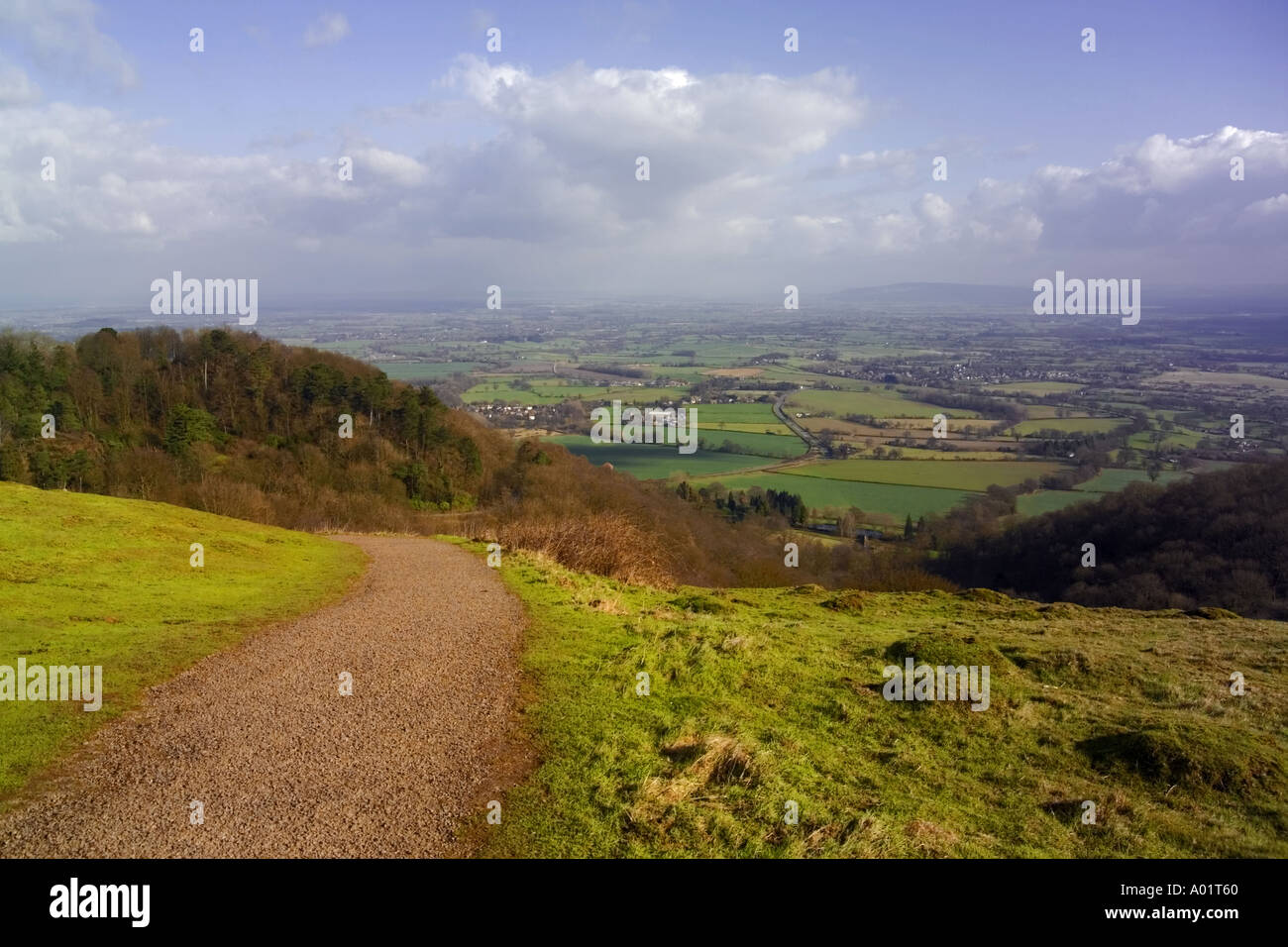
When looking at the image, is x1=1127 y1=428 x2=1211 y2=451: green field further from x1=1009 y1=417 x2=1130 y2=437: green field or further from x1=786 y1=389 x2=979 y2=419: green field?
x1=786 y1=389 x2=979 y2=419: green field

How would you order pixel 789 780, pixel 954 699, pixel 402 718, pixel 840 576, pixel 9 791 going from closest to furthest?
pixel 9 791
pixel 789 780
pixel 402 718
pixel 954 699
pixel 840 576

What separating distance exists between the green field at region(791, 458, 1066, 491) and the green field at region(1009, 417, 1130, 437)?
403 inches

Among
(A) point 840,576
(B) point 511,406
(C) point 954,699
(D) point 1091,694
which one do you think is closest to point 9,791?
(C) point 954,699

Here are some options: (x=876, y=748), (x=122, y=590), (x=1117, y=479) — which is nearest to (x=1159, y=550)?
(x=1117, y=479)

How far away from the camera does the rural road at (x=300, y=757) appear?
6.64 m

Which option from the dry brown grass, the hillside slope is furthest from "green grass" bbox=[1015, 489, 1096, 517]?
the dry brown grass

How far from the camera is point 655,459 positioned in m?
73.3

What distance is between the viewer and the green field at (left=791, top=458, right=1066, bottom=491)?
189 ft

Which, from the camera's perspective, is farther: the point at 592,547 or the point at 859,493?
the point at 859,493

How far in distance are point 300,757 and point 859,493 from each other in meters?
52.8

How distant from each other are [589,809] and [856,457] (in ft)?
208

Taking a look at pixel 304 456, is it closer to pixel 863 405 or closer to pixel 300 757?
pixel 300 757

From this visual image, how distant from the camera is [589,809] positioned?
7.31 meters

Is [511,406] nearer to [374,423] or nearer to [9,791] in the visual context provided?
[374,423]
